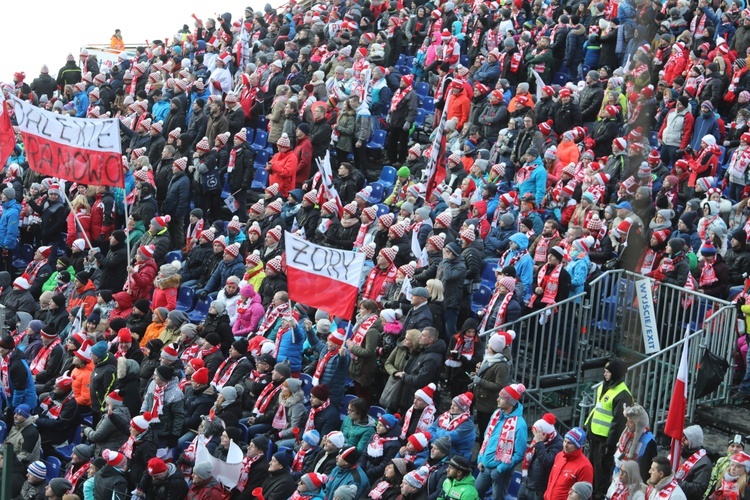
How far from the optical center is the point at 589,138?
60.6ft

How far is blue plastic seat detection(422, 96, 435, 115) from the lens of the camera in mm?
22828

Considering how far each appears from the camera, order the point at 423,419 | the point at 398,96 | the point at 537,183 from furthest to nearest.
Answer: the point at 398,96 → the point at 537,183 → the point at 423,419

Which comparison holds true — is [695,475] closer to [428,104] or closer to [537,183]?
[537,183]

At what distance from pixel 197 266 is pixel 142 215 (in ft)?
5.18

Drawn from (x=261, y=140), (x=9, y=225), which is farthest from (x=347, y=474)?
(x=261, y=140)

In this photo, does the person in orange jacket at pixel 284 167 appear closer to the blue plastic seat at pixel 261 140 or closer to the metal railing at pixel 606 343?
the blue plastic seat at pixel 261 140

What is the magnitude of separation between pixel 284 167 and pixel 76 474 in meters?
7.44

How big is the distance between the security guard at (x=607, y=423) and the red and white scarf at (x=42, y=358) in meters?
7.13

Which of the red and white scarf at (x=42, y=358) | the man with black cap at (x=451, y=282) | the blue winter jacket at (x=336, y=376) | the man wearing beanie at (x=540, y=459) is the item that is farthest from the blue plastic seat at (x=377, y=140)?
the man wearing beanie at (x=540, y=459)

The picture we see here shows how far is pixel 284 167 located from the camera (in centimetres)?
1980

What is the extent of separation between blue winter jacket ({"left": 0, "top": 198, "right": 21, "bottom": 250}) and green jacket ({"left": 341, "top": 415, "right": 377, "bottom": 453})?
31.2ft

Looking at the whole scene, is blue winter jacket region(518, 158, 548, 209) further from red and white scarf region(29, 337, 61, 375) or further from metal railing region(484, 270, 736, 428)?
red and white scarf region(29, 337, 61, 375)

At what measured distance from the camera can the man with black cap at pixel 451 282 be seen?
47.6ft

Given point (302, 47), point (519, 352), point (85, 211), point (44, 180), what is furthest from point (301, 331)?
point (302, 47)
